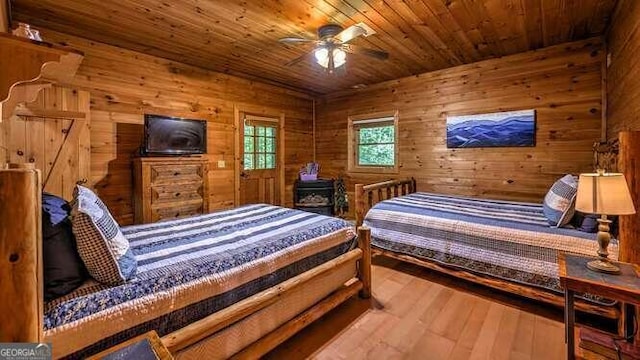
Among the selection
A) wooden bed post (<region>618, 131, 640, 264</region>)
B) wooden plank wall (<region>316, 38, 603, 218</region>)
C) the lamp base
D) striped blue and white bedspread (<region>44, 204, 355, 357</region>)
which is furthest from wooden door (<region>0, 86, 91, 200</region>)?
wooden bed post (<region>618, 131, 640, 264</region>)

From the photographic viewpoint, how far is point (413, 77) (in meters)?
4.64

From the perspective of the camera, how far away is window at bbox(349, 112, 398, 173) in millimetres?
5004

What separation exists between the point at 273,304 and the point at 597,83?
423cm

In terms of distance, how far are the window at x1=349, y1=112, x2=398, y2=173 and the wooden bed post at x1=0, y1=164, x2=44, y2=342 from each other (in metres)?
4.64

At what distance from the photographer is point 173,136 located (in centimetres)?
362

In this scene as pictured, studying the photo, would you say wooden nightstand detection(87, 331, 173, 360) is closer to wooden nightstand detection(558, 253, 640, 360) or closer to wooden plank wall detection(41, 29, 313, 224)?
wooden nightstand detection(558, 253, 640, 360)

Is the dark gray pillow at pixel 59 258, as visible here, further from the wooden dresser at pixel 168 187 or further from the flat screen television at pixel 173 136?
the flat screen television at pixel 173 136

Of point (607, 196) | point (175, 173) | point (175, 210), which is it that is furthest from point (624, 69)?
point (175, 210)

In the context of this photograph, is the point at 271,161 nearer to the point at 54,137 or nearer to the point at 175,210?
the point at 175,210

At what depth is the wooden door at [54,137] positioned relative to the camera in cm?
255

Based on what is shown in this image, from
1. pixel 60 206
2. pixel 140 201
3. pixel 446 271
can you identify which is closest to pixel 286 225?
pixel 60 206

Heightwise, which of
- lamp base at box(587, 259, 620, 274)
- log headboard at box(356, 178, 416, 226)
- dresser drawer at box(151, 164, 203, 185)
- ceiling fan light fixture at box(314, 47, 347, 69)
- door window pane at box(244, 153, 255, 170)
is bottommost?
lamp base at box(587, 259, 620, 274)

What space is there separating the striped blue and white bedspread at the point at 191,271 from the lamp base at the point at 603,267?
5.10 ft

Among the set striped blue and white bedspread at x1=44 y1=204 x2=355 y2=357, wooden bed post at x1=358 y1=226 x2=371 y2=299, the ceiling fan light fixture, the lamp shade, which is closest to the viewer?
striped blue and white bedspread at x1=44 y1=204 x2=355 y2=357
